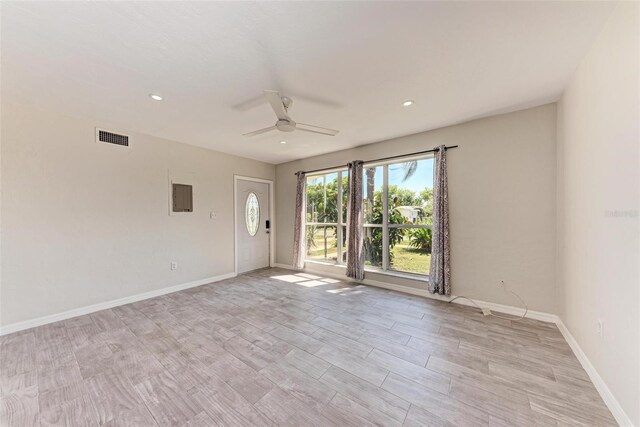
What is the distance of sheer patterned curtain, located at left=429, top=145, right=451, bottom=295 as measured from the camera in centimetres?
336

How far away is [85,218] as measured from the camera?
10.3ft

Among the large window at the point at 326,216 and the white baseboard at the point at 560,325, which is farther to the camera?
the large window at the point at 326,216

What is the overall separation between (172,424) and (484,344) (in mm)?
2742

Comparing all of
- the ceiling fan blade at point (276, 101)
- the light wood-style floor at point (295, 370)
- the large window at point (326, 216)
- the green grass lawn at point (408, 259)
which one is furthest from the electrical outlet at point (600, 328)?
the large window at point (326, 216)

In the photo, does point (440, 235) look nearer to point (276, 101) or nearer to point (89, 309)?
point (276, 101)

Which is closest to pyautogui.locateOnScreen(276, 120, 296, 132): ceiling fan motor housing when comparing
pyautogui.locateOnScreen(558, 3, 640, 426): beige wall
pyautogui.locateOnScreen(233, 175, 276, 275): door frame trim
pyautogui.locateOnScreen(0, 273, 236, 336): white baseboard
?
pyautogui.locateOnScreen(558, 3, 640, 426): beige wall

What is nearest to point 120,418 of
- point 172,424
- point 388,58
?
point 172,424

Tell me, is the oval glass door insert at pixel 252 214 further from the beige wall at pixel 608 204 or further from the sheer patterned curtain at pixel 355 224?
the beige wall at pixel 608 204

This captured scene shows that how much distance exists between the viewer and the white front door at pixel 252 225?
5129mm

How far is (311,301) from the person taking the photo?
137 inches

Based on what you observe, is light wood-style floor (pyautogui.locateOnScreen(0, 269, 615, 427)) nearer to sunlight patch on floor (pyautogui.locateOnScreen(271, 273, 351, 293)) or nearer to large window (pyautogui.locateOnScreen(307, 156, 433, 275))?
large window (pyautogui.locateOnScreen(307, 156, 433, 275))

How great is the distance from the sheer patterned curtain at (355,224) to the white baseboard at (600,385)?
2684 millimetres

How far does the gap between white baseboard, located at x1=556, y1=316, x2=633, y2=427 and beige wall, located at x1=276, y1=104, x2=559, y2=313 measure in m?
0.67

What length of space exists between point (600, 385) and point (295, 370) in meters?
2.28
